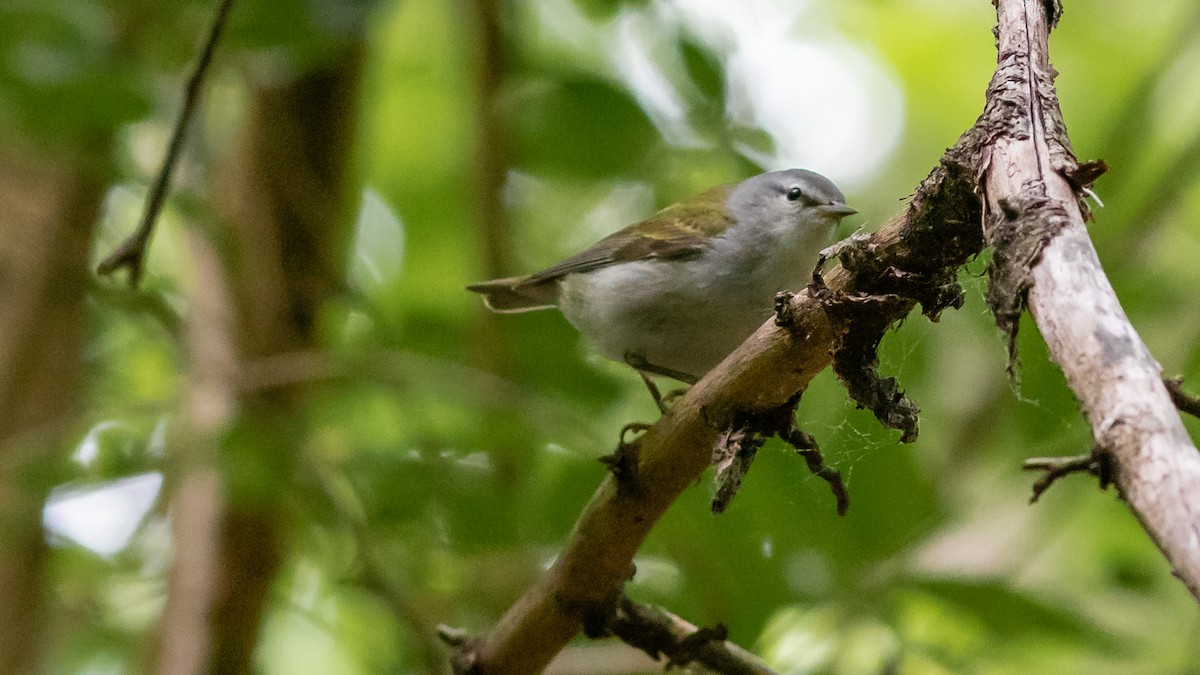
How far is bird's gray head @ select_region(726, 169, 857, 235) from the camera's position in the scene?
9.68 feet

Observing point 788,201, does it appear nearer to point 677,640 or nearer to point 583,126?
point 583,126

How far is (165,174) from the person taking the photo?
2248 mm

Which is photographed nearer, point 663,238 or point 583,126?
point 663,238

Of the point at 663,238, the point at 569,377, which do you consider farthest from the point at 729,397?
the point at 569,377

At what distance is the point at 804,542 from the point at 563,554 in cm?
75

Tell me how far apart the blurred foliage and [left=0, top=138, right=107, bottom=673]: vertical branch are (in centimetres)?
16

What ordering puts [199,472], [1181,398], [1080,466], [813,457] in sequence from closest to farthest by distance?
[1080,466] → [1181,398] → [813,457] → [199,472]

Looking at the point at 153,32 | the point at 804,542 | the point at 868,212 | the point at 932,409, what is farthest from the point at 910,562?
the point at 153,32

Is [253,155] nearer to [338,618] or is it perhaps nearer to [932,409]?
[338,618]

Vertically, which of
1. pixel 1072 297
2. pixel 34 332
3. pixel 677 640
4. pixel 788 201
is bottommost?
pixel 34 332

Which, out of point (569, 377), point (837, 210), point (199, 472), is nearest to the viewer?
point (837, 210)

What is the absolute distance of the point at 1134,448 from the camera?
2.14ft

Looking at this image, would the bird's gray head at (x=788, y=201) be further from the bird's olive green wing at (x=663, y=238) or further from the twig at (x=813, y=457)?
the twig at (x=813, y=457)

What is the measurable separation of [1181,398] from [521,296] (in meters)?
2.48
